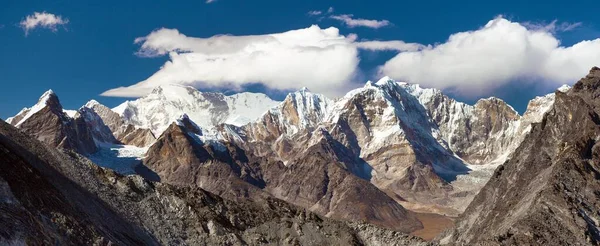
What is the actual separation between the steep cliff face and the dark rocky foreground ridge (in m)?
24.4

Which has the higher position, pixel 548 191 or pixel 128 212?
pixel 548 191

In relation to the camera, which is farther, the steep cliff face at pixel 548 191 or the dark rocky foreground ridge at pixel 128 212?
the steep cliff face at pixel 548 191

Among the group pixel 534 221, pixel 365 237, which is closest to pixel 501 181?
pixel 534 221

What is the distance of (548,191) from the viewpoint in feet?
398

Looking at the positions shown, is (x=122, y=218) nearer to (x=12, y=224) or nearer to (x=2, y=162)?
(x=2, y=162)

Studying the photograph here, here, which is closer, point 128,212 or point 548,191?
point 128,212

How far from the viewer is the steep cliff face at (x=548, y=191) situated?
10838cm

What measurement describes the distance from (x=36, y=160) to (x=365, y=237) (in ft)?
138

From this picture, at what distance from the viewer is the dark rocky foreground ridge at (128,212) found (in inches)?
2532

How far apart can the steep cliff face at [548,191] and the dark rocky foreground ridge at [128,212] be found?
2443cm

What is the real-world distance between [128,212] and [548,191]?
70.9m

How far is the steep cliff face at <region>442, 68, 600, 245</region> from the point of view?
356 ft

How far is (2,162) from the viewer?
67938 millimetres

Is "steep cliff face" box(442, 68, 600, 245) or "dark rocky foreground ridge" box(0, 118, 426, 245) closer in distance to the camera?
"dark rocky foreground ridge" box(0, 118, 426, 245)
